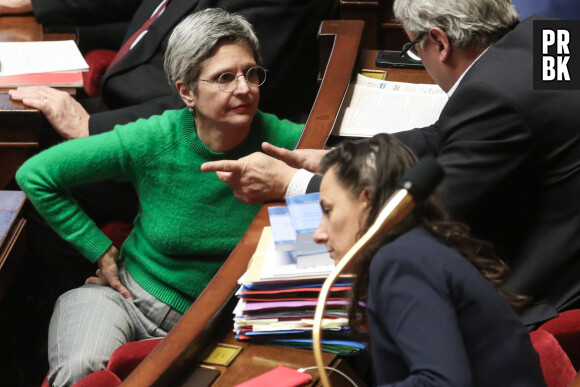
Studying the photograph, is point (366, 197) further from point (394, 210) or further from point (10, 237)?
point (10, 237)

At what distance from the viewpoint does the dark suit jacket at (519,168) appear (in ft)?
4.96

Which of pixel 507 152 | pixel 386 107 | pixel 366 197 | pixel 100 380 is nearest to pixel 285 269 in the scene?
pixel 366 197

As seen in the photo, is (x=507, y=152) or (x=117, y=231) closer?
(x=507, y=152)

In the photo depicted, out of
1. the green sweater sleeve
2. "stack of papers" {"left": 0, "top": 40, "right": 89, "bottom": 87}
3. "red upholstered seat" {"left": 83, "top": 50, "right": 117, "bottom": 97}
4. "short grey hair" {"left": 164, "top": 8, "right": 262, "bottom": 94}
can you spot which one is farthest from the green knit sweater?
"red upholstered seat" {"left": 83, "top": 50, "right": 117, "bottom": 97}

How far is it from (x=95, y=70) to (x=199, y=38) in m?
1.29

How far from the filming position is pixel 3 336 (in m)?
2.20

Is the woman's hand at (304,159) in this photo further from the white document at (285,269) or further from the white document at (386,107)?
the white document at (285,269)

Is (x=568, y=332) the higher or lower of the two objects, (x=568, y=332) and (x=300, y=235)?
the lower

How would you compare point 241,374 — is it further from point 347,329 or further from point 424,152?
point 424,152

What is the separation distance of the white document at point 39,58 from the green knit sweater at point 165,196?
0.77 meters

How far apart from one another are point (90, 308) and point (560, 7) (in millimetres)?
1559

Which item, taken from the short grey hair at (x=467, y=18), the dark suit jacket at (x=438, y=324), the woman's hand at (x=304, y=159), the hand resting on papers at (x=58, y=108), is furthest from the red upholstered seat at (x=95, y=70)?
the dark suit jacket at (x=438, y=324)

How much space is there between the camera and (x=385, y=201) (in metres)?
1.08

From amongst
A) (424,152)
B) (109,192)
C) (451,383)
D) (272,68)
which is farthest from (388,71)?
(451,383)
